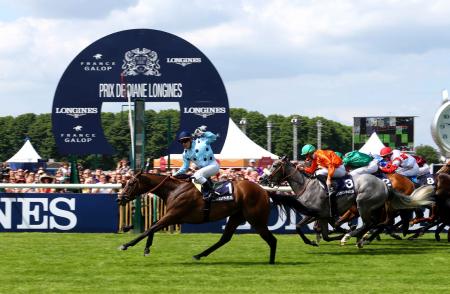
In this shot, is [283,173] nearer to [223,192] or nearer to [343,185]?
[343,185]

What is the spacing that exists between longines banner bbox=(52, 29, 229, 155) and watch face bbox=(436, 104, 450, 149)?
5.05 m

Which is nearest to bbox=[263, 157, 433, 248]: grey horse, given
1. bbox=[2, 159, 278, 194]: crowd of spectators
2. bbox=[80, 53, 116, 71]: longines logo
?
bbox=[2, 159, 278, 194]: crowd of spectators

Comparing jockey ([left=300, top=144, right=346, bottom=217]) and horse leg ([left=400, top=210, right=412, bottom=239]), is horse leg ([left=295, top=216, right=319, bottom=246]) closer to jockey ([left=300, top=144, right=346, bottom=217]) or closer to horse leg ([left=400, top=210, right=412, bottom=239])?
jockey ([left=300, top=144, right=346, bottom=217])

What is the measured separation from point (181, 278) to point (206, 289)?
38.6 inches

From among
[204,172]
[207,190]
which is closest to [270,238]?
[207,190]

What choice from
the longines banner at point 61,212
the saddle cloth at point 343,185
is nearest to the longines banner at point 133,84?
the longines banner at point 61,212

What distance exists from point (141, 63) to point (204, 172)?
7.50 metres

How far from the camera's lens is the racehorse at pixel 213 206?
12.7m

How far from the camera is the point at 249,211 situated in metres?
12.7

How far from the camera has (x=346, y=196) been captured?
14.9m

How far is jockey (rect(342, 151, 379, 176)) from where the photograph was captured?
15.9 m

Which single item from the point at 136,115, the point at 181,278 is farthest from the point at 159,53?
the point at 181,278

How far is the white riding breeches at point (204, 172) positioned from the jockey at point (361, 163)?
3.62m

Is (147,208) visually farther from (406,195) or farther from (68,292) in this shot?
(68,292)
